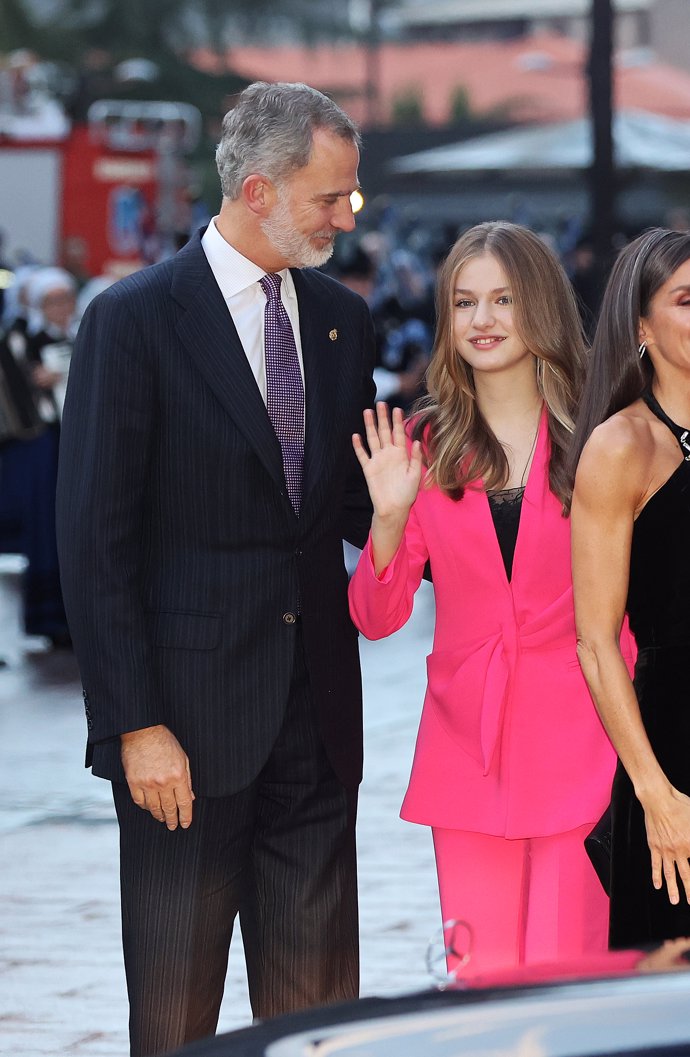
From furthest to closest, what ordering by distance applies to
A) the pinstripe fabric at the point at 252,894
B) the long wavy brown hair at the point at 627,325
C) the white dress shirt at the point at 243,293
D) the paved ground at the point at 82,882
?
the paved ground at the point at 82,882, the white dress shirt at the point at 243,293, the pinstripe fabric at the point at 252,894, the long wavy brown hair at the point at 627,325

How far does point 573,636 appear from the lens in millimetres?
3975

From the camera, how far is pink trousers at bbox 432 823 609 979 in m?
3.87

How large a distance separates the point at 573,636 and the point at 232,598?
728 mm

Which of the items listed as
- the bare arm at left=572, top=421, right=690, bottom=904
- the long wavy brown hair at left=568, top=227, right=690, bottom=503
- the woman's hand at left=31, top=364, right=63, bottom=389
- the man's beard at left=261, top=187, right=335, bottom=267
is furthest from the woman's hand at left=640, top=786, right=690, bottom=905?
the woman's hand at left=31, top=364, right=63, bottom=389

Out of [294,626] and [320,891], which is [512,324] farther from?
[320,891]

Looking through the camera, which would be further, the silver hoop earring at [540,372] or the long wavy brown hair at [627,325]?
the silver hoop earring at [540,372]

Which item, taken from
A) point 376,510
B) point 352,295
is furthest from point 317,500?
point 352,295

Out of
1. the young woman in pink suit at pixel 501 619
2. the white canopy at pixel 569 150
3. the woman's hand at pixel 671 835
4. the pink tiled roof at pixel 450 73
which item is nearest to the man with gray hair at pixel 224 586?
the young woman in pink suit at pixel 501 619

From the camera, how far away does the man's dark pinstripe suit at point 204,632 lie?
3.60 m

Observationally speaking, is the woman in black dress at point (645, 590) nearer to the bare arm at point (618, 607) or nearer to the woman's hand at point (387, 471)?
the bare arm at point (618, 607)

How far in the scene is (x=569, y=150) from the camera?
23.1 meters

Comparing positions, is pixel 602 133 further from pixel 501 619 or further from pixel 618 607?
pixel 618 607

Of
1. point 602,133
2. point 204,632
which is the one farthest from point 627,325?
point 602,133

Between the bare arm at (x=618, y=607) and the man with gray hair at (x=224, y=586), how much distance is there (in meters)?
0.64
